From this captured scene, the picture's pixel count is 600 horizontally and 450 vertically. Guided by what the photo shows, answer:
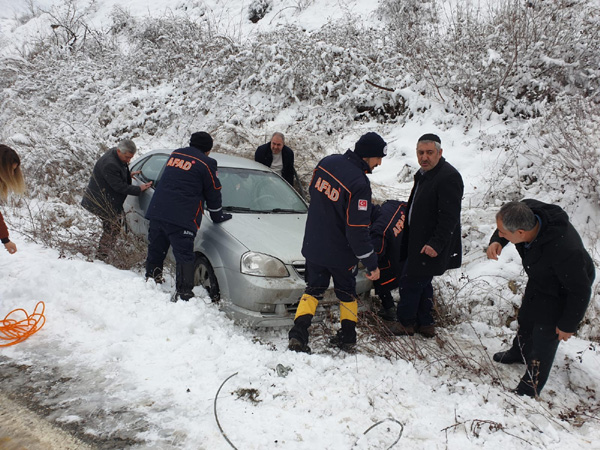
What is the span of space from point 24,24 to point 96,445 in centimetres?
2776

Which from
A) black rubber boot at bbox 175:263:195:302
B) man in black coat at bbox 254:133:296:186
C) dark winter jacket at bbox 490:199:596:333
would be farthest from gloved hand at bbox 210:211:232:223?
dark winter jacket at bbox 490:199:596:333

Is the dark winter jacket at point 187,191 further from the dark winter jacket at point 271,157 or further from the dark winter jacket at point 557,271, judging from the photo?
the dark winter jacket at point 557,271

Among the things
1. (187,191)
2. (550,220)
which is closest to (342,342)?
(550,220)

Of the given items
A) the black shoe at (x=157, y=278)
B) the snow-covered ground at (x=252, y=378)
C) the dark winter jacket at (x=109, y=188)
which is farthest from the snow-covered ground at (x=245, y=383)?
the dark winter jacket at (x=109, y=188)

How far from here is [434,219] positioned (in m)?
3.53

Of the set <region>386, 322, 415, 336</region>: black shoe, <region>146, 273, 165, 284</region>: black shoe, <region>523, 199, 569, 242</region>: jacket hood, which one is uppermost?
<region>523, 199, 569, 242</region>: jacket hood

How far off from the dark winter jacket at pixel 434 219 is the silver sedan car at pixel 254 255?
2.12 ft

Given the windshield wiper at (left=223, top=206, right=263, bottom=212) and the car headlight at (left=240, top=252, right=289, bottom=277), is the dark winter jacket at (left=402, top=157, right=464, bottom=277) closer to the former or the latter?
the car headlight at (left=240, top=252, right=289, bottom=277)

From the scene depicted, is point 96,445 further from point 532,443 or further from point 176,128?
point 176,128

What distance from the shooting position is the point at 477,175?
6.43 m

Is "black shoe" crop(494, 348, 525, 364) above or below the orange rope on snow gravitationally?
above

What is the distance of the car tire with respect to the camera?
149 inches

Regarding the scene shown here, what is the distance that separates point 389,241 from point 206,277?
1831mm

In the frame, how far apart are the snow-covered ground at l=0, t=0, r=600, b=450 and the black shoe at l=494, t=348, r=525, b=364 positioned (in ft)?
0.20
